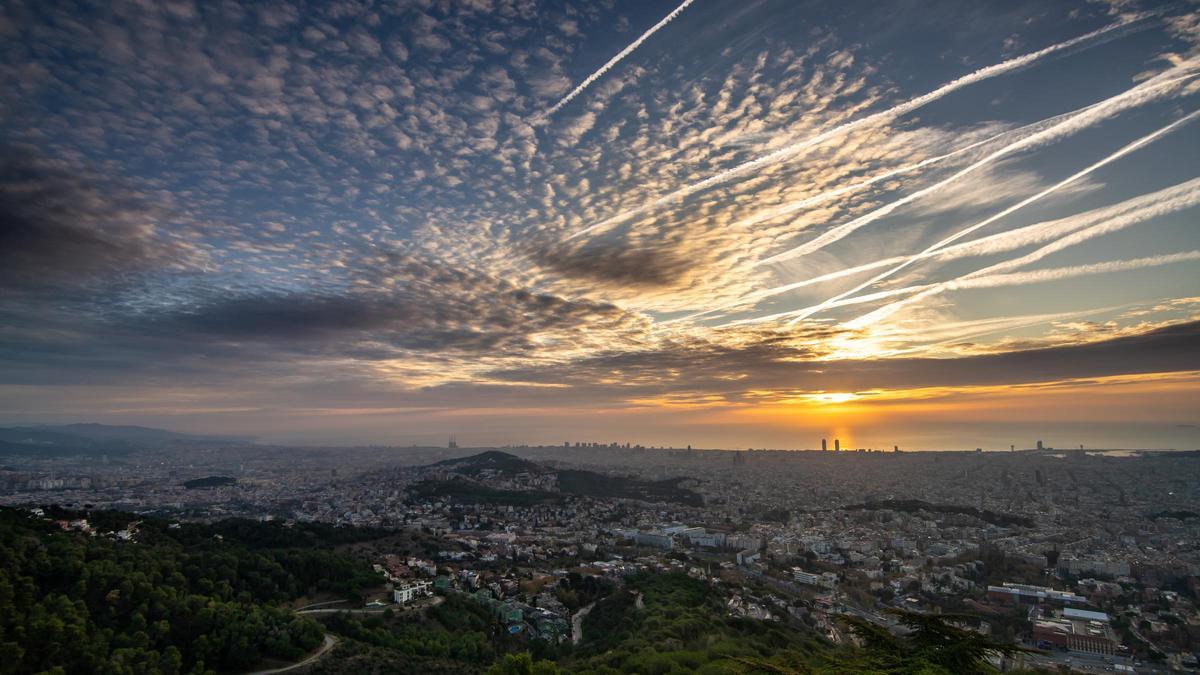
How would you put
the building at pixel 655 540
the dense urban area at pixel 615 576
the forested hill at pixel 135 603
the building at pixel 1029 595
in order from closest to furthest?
the forested hill at pixel 135 603, the dense urban area at pixel 615 576, the building at pixel 1029 595, the building at pixel 655 540

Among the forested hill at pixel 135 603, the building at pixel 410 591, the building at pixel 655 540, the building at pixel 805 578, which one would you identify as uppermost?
the forested hill at pixel 135 603

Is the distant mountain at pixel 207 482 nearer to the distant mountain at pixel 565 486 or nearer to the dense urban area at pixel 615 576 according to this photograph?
the dense urban area at pixel 615 576

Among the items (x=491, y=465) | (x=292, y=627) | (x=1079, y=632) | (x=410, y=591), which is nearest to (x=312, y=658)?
(x=292, y=627)

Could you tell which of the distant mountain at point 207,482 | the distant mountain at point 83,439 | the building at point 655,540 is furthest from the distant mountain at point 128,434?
the building at point 655,540

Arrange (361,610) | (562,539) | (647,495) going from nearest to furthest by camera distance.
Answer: (361,610)
(562,539)
(647,495)

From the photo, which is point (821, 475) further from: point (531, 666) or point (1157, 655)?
point (531, 666)

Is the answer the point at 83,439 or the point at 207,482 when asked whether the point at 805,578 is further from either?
the point at 83,439

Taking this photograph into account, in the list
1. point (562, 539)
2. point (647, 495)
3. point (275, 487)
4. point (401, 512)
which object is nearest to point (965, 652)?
point (562, 539)
